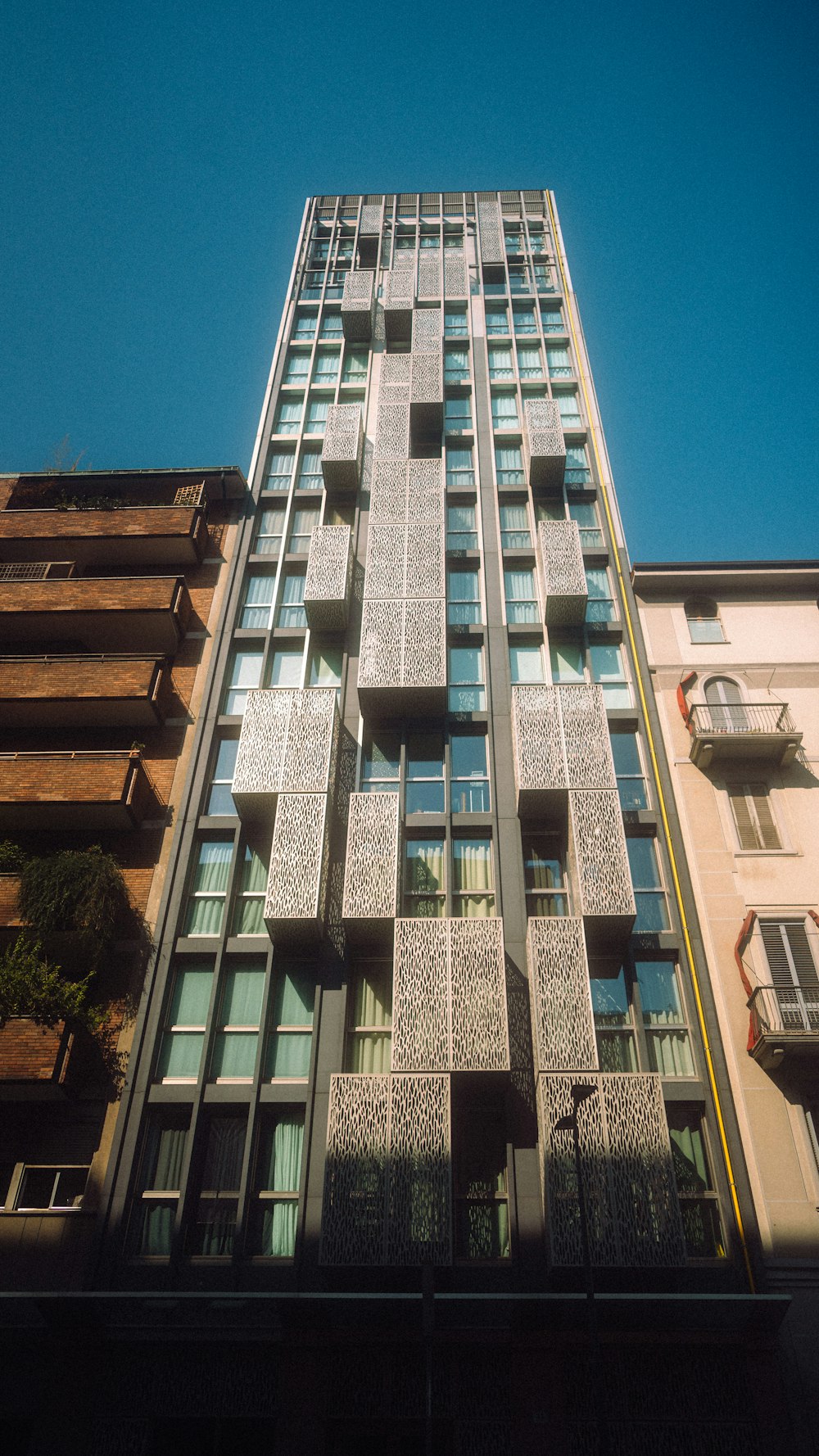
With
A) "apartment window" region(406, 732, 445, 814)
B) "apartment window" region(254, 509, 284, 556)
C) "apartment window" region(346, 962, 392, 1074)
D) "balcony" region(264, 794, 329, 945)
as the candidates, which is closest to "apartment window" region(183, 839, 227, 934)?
"balcony" region(264, 794, 329, 945)

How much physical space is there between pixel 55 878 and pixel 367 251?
34840 mm

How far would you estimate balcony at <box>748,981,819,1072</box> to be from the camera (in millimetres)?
17078

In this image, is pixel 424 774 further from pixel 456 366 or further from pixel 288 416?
pixel 456 366

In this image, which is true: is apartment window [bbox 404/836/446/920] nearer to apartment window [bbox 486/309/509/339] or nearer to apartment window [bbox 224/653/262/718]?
apartment window [bbox 224/653/262/718]

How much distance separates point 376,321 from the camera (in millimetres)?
37188

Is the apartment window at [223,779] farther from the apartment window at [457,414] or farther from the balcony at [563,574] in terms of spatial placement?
the apartment window at [457,414]

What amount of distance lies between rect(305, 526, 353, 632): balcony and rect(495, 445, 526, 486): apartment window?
6.66 meters

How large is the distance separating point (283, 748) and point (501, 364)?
2092 centimetres

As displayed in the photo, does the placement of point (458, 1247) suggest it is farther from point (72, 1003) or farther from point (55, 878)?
point (55, 878)

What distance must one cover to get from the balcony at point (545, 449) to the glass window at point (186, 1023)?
18324 mm

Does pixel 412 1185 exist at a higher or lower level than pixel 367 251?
lower

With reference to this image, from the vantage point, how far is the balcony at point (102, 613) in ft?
80.9

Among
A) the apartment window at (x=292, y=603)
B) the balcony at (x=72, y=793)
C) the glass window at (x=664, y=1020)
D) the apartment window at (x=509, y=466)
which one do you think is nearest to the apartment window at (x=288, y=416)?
the apartment window at (x=509, y=466)

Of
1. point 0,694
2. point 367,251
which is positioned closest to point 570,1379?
point 0,694
